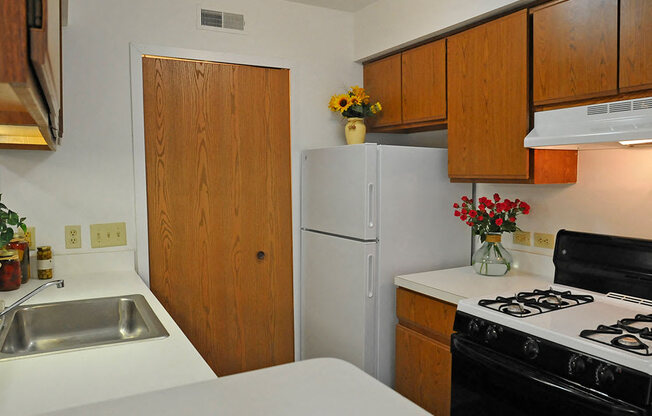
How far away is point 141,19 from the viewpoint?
2549 millimetres

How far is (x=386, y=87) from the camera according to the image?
2.97 m

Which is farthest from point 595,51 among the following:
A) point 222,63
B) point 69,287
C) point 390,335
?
point 69,287

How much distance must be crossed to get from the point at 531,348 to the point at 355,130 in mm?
1619

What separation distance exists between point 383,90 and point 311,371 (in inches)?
91.7

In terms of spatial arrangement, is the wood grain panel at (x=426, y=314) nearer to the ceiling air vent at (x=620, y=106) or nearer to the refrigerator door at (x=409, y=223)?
the refrigerator door at (x=409, y=223)

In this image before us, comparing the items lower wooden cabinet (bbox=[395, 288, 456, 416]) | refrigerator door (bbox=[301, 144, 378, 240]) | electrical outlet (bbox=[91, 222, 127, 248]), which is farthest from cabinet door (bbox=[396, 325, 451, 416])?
electrical outlet (bbox=[91, 222, 127, 248])

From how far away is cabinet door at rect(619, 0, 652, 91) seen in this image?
5.60 ft

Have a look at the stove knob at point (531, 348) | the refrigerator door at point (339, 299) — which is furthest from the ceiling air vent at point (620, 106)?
the refrigerator door at point (339, 299)

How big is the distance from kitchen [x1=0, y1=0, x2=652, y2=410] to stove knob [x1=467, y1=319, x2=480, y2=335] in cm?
73

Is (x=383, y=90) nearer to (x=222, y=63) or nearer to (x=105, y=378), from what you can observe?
(x=222, y=63)

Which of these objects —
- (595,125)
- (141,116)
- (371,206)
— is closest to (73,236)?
(141,116)

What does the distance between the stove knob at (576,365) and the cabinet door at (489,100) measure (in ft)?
2.77

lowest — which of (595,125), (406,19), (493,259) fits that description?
(493,259)

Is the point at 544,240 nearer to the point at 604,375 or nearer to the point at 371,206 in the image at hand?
the point at 371,206
